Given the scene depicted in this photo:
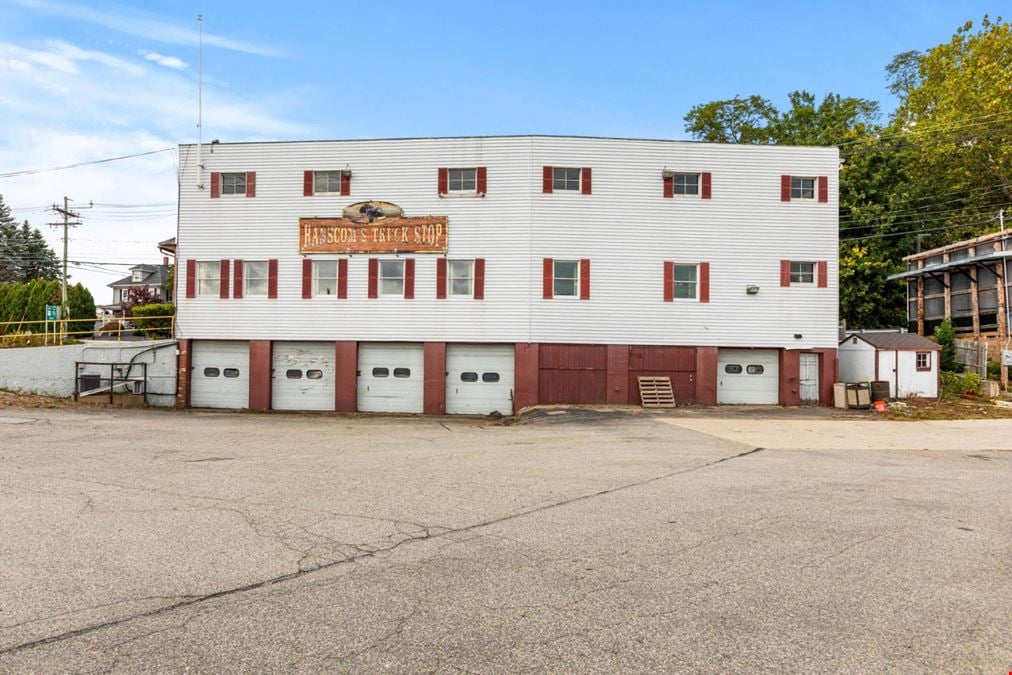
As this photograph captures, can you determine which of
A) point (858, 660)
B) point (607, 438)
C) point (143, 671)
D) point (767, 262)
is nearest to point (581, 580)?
point (858, 660)

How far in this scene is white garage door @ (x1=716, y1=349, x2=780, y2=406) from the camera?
82.8ft

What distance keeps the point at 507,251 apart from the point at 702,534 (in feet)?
63.4

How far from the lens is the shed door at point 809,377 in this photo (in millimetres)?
25328

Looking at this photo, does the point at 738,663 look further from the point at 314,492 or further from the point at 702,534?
the point at 314,492

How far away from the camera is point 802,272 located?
83.2 ft

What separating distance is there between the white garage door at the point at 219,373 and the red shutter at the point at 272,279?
7.38 feet

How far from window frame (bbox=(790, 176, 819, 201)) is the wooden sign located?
1339 centimetres

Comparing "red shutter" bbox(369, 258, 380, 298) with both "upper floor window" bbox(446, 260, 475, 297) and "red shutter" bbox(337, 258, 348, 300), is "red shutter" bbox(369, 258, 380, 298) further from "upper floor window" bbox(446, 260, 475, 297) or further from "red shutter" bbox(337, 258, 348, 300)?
"upper floor window" bbox(446, 260, 475, 297)

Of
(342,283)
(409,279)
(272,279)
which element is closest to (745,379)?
(409,279)

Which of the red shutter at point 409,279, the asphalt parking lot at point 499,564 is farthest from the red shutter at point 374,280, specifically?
the asphalt parking lot at point 499,564

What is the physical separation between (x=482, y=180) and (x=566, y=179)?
10.5 feet

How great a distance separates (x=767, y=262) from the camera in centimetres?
2512

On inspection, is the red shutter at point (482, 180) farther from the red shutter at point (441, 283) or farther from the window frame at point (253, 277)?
the window frame at point (253, 277)

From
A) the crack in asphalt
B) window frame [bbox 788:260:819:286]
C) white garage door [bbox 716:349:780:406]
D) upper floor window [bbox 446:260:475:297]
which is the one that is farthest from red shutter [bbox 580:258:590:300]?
the crack in asphalt
